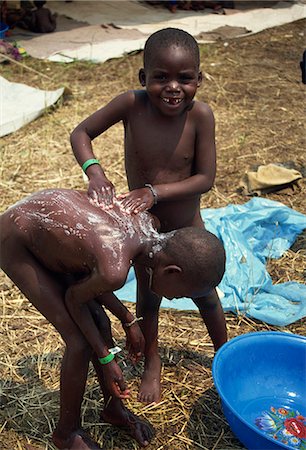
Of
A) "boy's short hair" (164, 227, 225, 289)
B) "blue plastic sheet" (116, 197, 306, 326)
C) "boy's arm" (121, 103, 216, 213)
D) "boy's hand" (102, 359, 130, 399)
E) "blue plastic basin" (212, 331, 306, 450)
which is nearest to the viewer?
"boy's short hair" (164, 227, 225, 289)

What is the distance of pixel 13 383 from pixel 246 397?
106 centimetres

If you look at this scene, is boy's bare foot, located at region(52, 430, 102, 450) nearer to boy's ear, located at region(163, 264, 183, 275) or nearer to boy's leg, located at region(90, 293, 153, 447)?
boy's leg, located at region(90, 293, 153, 447)

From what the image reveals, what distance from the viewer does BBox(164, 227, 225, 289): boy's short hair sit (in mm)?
2238

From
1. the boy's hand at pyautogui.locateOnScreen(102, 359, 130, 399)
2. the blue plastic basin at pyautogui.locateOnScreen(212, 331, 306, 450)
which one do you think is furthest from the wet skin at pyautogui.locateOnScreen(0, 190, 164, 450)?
the blue plastic basin at pyautogui.locateOnScreen(212, 331, 306, 450)

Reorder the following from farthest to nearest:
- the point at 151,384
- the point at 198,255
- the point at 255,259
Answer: the point at 255,259, the point at 151,384, the point at 198,255

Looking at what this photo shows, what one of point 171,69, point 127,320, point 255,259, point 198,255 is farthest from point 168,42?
point 255,259

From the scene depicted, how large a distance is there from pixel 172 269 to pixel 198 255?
4.4 inches

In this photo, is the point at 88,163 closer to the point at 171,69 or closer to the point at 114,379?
the point at 171,69

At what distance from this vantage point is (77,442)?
99.2 inches

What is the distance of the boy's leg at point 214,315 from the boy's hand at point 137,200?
582 mm

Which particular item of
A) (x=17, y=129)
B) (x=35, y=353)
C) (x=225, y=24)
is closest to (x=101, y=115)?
(x=35, y=353)

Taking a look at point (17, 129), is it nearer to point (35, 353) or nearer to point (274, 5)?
point (35, 353)

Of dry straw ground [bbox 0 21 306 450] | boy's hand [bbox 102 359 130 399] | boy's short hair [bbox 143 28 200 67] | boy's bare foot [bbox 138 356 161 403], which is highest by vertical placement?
boy's short hair [bbox 143 28 200 67]

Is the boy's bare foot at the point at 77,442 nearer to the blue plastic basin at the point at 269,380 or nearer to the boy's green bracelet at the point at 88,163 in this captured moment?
the blue plastic basin at the point at 269,380
